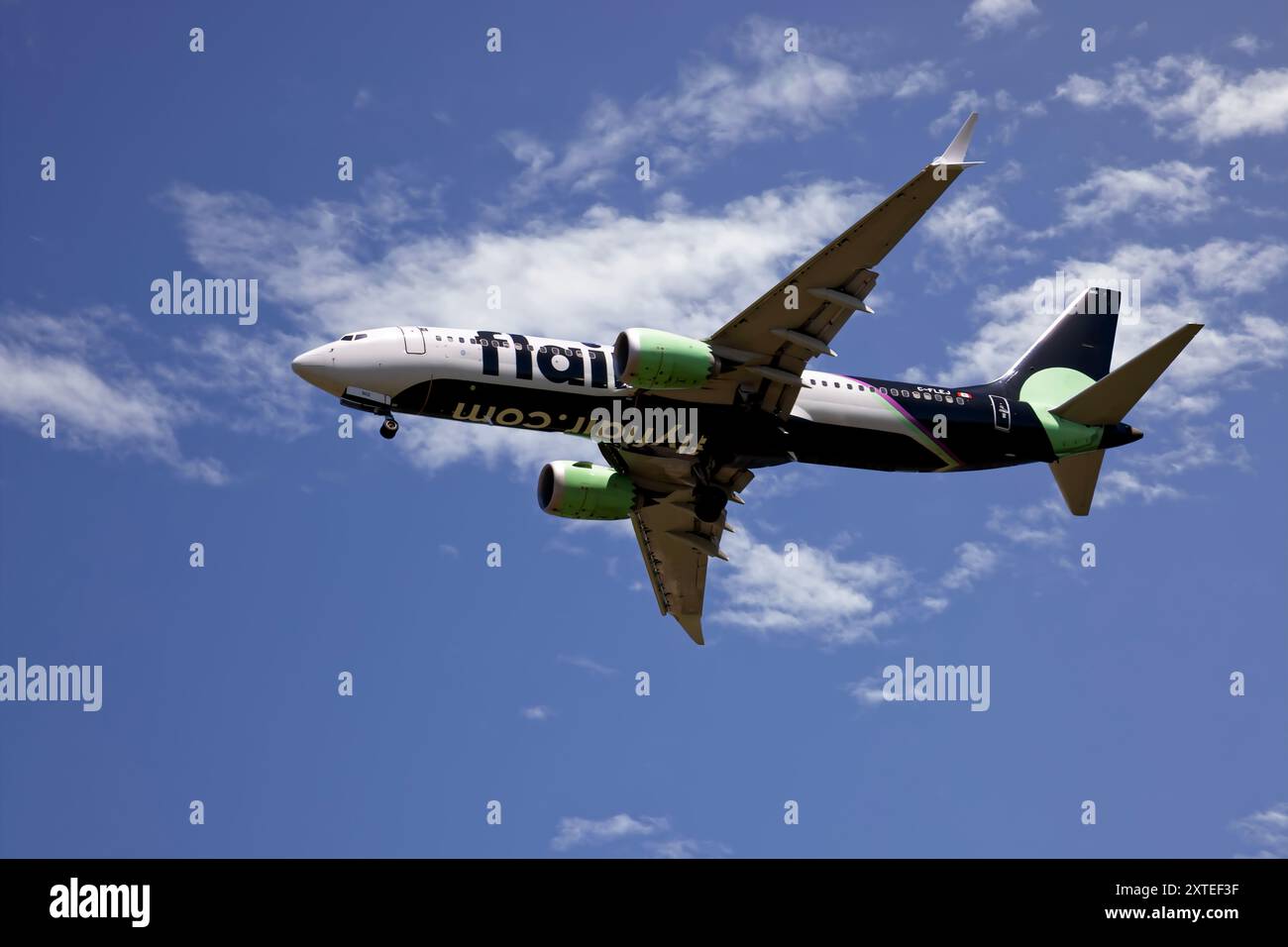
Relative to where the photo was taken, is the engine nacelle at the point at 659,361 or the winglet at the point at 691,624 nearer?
the engine nacelle at the point at 659,361

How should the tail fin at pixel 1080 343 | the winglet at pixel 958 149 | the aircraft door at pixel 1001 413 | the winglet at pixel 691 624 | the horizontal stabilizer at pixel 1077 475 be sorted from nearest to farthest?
the winglet at pixel 958 149, the aircraft door at pixel 1001 413, the horizontal stabilizer at pixel 1077 475, the tail fin at pixel 1080 343, the winglet at pixel 691 624

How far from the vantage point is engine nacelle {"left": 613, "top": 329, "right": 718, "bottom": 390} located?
190 ft


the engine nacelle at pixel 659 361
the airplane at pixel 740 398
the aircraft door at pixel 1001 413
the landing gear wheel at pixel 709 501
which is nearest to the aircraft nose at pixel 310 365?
the airplane at pixel 740 398

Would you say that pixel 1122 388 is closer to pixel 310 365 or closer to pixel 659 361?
pixel 659 361

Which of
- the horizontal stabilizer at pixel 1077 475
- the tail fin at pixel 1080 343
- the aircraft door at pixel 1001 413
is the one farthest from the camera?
the tail fin at pixel 1080 343

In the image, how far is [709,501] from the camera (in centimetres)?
6569

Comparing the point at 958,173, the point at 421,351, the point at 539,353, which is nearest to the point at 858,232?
the point at 958,173

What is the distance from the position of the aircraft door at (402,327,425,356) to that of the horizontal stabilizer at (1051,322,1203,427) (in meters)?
27.7

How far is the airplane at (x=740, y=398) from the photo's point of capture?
57.5m

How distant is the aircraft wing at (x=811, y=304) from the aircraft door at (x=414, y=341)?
996cm

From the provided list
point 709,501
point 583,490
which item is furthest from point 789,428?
point 583,490

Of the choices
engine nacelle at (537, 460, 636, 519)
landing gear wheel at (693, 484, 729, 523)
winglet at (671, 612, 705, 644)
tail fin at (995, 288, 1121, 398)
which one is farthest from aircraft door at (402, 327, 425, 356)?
tail fin at (995, 288, 1121, 398)

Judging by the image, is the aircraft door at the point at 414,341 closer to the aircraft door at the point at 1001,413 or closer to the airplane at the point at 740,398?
the airplane at the point at 740,398

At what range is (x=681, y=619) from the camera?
7369 cm
